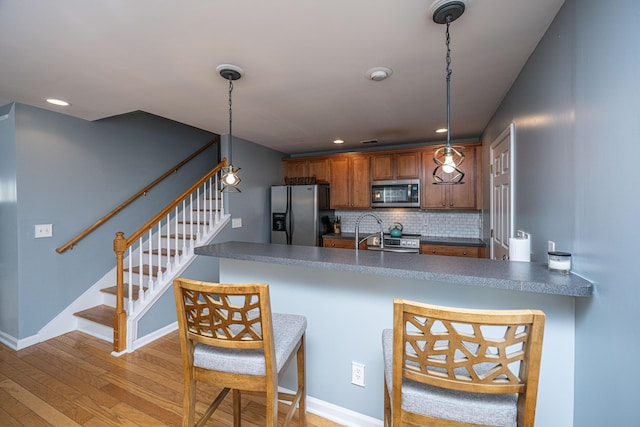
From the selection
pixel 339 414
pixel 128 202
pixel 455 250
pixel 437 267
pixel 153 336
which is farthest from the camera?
pixel 455 250

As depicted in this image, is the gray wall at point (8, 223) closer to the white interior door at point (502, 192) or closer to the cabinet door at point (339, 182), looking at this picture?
the cabinet door at point (339, 182)

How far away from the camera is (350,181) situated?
15.5ft

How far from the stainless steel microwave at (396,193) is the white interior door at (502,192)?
1262mm

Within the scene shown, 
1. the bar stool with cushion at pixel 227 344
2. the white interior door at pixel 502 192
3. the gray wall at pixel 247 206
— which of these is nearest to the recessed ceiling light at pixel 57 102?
the gray wall at pixel 247 206

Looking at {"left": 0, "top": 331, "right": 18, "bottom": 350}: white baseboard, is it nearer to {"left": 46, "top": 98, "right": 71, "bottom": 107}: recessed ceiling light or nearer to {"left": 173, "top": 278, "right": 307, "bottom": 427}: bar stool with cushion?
{"left": 46, "top": 98, "right": 71, "bottom": 107}: recessed ceiling light

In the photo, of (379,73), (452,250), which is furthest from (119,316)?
(452,250)

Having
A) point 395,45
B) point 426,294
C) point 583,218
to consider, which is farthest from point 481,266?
point 395,45

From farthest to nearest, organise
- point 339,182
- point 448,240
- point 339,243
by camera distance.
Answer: point 339,182, point 339,243, point 448,240

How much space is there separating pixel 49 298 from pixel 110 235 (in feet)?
2.80

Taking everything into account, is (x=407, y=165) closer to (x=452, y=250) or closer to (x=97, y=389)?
(x=452, y=250)

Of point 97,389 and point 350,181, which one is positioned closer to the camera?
point 97,389

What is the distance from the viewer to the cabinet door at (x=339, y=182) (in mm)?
4765

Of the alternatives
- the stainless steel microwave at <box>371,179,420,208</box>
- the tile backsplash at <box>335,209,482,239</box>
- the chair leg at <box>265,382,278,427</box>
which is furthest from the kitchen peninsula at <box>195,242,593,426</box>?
the tile backsplash at <box>335,209,482,239</box>

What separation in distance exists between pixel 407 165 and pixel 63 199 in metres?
4.36
